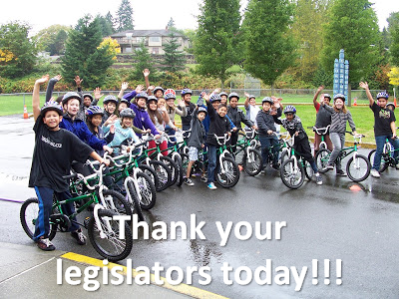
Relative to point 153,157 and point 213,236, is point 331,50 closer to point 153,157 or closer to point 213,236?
point 153,157

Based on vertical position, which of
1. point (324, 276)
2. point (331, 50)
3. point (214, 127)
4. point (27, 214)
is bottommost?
point (324, 276)

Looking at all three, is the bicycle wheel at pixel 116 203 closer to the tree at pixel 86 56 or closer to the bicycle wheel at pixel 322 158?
the bicycle wheel at pixel 322 158

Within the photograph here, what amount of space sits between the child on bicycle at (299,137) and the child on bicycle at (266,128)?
616 mm

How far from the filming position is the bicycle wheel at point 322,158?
439 inches

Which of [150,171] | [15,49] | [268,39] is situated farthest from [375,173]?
[15,49]

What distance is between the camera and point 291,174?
31.9ft

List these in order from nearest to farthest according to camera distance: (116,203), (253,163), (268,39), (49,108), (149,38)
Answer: (49,108), (116,203), (253,163), (268,39), (149,38)

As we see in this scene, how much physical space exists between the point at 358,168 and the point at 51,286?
778 centimetres

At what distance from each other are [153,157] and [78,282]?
16.9 ft

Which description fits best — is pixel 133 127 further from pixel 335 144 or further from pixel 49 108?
pixel 335 144

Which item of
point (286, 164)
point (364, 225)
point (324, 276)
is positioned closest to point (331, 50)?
point (286, 164)

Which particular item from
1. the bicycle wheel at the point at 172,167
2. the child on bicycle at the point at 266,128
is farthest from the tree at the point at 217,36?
the bicycle wheel at the point at 172,167

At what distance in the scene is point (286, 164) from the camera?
9.68 meters

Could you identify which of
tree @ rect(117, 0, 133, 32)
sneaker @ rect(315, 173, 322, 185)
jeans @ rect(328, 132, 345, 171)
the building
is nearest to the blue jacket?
sneaker @ rect(315, 173, 322, 185)
